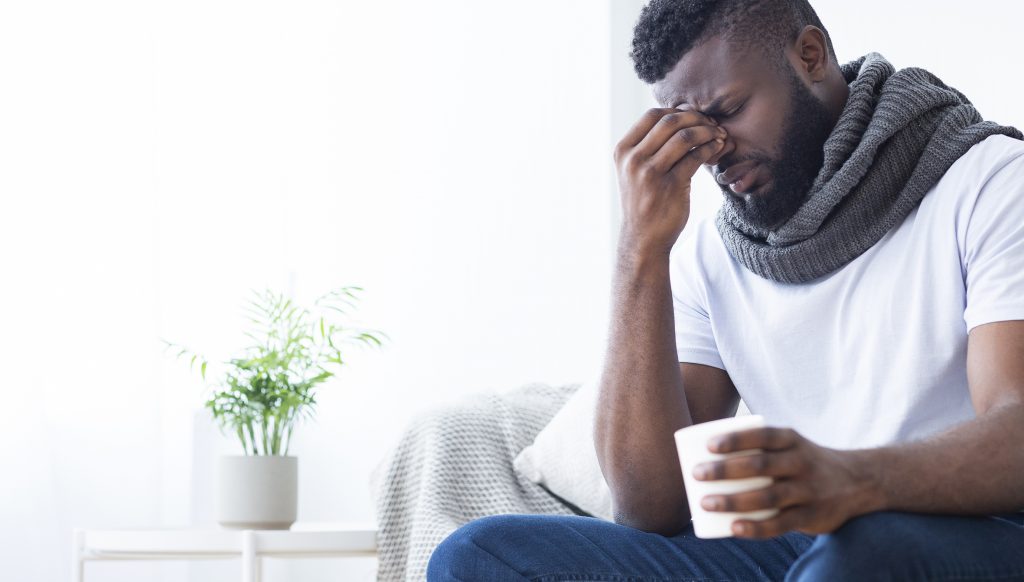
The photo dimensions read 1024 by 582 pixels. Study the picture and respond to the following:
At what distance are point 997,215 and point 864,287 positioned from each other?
16cm

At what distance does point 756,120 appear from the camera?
122 cm

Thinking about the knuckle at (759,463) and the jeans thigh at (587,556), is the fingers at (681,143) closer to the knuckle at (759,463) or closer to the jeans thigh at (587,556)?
the jeans thigh at (587,556)

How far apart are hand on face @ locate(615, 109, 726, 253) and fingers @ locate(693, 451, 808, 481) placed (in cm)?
49

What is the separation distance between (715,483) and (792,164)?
0.58 m

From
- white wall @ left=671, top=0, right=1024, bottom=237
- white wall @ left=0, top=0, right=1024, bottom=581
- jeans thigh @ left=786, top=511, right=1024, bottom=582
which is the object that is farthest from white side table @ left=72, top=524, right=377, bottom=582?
white wall @ left=671, top=0, right=1024, bottom=237

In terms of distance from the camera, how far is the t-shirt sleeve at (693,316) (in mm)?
1289

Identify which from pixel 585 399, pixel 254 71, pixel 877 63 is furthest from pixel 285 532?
pixel 254 71

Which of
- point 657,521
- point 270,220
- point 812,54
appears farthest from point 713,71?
point 270,220

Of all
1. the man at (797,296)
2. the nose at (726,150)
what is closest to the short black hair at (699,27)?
the man at (797,296)

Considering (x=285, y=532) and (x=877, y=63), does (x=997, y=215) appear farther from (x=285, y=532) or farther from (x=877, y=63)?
(x=285, y=532)

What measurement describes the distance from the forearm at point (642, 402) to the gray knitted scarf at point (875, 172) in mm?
130

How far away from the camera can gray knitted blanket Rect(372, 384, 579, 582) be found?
174cm

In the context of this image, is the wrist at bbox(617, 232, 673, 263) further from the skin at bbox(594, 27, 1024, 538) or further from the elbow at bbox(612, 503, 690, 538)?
the elbow at bbox(612, 503, 690, 538)

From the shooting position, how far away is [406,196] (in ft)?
9.20
